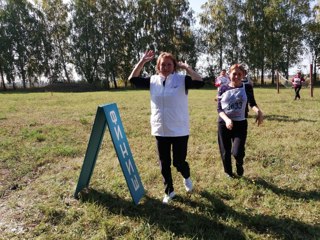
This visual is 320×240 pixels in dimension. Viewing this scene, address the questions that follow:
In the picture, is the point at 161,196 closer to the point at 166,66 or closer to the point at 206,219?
the point at 206,219

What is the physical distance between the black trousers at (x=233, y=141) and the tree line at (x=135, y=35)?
1501 inches

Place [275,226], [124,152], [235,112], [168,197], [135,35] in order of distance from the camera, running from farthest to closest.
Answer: [135,35] → [235,112] → [168,197] → [124,152] → [275,226]

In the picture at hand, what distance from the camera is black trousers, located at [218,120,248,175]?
15.4 feet

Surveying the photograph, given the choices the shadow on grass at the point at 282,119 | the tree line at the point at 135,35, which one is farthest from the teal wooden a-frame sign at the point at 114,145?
the tree line at the point at 135,35

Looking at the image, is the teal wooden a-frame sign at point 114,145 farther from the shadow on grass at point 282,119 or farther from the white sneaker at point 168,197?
the shadow on grass at point 282,119

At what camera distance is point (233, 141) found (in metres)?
4.84

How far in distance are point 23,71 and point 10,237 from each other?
4631cm

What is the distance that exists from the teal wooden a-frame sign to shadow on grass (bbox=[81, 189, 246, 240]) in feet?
0.57

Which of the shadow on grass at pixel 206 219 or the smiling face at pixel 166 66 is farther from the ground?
the smiling face at pixel 166 66

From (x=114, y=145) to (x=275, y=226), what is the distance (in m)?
2.12

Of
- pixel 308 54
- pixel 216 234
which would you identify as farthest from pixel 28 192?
pixel 308 54

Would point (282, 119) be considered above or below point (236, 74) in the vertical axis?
below

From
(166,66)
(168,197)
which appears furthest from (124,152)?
(166,66)

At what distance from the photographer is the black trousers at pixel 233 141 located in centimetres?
469
